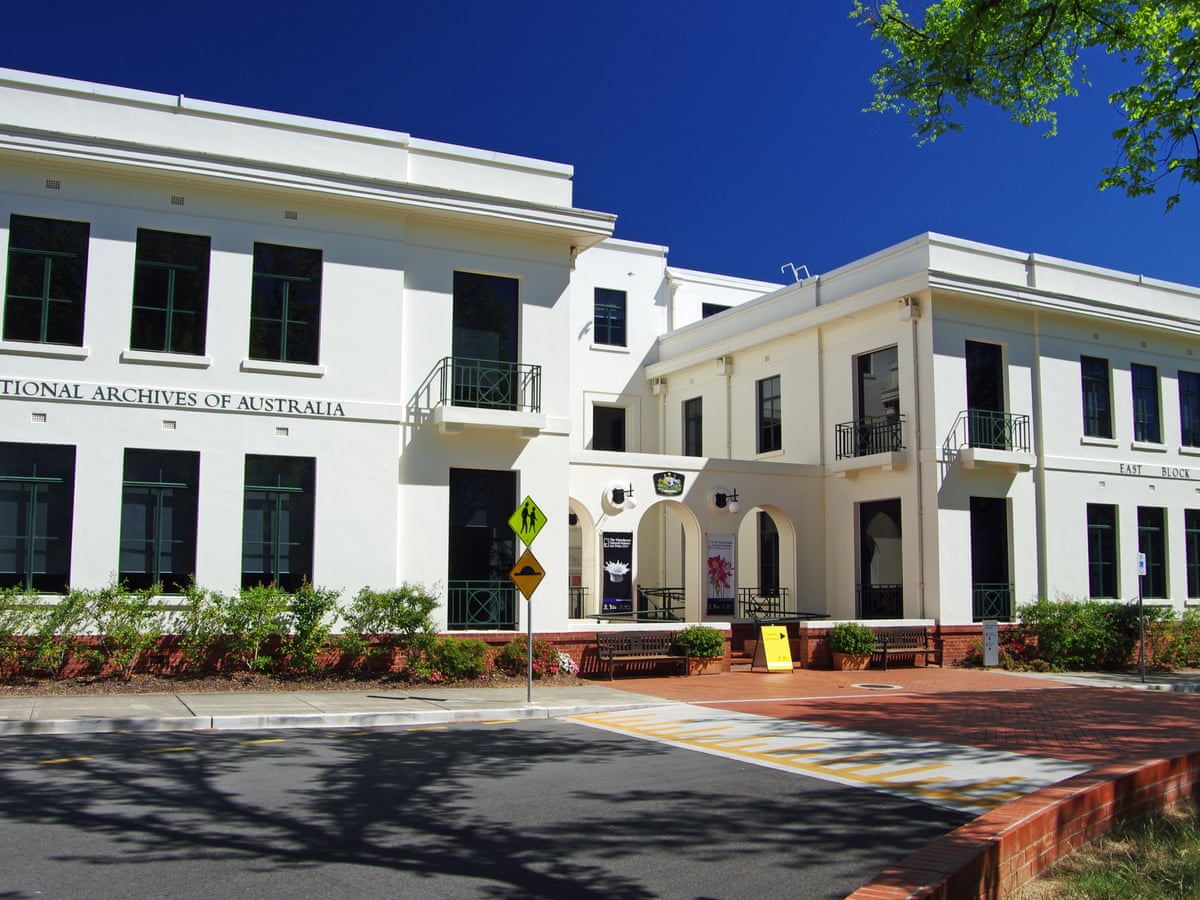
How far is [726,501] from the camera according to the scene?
79.0ft

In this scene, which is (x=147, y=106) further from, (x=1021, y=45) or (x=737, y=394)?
(x=737, y=394)

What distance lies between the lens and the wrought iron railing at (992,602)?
22.8 metres

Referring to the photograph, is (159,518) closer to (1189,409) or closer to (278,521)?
(278,521)

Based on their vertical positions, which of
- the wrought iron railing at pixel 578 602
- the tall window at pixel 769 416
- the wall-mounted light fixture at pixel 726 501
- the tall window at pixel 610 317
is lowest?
the wrought iron railing at pixel 578 602

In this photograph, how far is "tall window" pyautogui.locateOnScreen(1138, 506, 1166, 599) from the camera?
25531 mm

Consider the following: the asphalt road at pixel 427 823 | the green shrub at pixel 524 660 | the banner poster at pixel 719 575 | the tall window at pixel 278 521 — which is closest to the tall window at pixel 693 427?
the banner poster at pixel 719 575

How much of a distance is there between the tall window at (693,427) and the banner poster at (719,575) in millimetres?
5492

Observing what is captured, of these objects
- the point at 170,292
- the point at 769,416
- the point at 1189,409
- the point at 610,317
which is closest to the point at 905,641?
the point at 769,416

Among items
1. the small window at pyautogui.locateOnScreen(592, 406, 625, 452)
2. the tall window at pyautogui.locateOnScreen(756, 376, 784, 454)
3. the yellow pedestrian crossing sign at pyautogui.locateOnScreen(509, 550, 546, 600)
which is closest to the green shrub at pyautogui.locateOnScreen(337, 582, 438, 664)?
the yellow pedestrian crossing sign at pyautogui.locateOnScreen(509, 550, 546, 600)

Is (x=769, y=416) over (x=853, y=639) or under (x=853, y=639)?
over

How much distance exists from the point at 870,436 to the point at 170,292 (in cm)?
1472

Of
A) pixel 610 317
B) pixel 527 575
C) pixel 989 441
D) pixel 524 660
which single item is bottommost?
pixel 524 660

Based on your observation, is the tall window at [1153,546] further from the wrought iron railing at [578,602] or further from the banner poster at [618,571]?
the wrought iron railing at [578,602]

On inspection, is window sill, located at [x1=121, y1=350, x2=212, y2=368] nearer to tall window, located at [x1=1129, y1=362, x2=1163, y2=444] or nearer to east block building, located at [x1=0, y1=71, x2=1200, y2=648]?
east block building, located at [x1=0, y1=71, x2=1200, y2=648]
